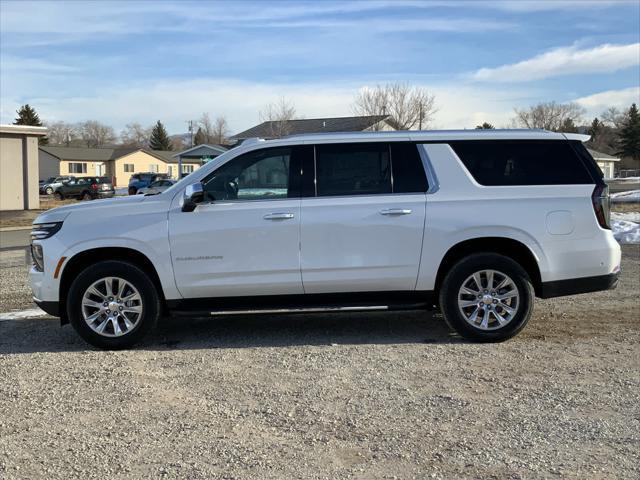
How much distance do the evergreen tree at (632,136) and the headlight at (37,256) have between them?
9867 centimetres

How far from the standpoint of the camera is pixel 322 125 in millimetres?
52344

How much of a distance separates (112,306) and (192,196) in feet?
4.20

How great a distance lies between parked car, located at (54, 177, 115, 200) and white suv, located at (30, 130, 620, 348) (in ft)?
134

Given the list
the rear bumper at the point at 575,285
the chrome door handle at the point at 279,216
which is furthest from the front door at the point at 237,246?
the rear bumper at the point at 575,285

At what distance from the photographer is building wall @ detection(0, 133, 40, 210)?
25938 millimetres

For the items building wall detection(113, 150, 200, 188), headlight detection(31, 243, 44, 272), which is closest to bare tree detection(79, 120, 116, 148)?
building wall detection(113, 150, 200, 188)

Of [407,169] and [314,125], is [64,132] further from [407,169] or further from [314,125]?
[407,169]

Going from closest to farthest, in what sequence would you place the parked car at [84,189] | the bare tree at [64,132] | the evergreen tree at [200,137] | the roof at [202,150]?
the parked car at [84,189] < the roof at [202,150] < the evergreen tree at [200,137] < the bare tree at [64,132]

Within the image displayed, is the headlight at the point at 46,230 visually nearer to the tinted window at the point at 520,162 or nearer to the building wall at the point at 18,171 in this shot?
the tinted window at the point at 520,162

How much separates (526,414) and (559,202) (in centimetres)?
252

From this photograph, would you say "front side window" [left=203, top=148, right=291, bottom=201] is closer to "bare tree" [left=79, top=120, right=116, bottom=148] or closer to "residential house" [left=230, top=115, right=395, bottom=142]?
"residential house" [left=230, top=115, right=395, bottom=142]

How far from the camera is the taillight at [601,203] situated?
244 inches

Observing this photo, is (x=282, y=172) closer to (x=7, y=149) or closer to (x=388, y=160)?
(x=388, y=160)

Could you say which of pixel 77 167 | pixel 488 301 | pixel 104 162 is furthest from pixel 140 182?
pixel 488 301
